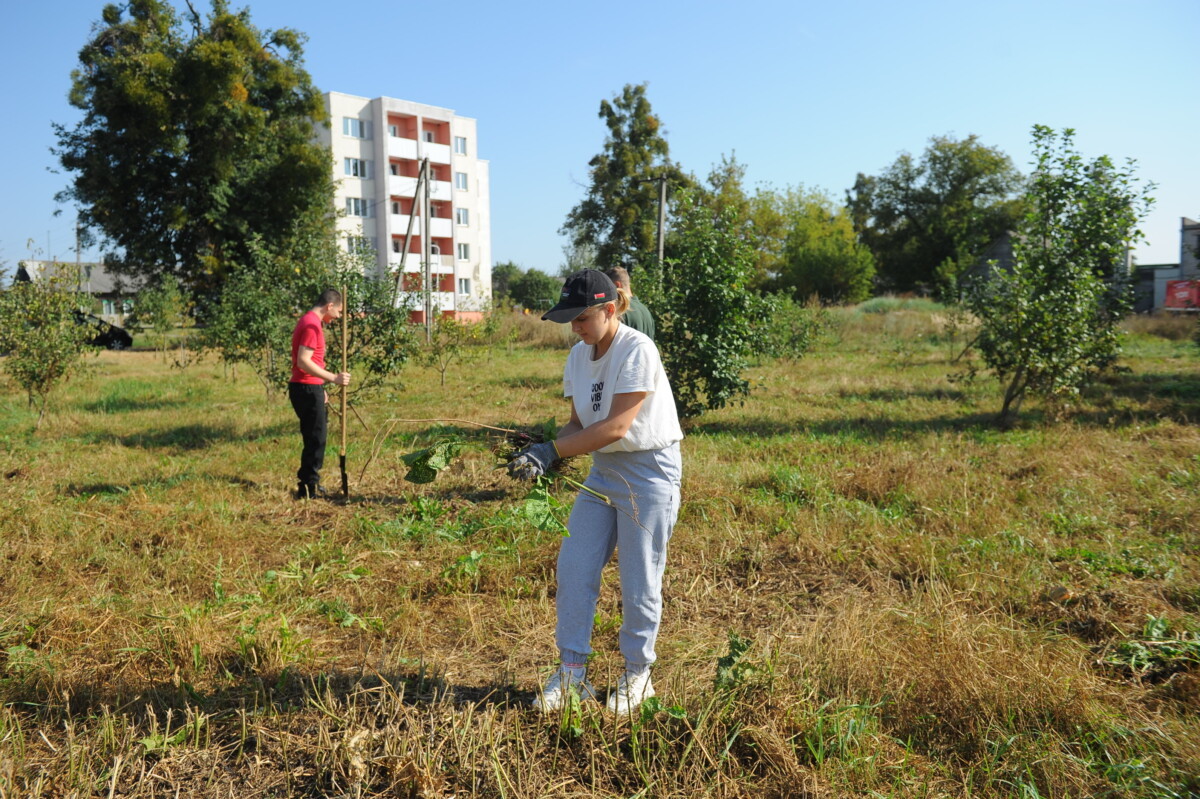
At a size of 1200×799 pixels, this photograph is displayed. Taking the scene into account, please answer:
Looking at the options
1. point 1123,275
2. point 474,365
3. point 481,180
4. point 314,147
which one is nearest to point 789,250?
point 481,180

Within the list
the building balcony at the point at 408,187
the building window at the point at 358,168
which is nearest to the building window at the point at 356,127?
the building window at the point at 358,168

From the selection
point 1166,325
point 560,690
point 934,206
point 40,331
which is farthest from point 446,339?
point 934,206

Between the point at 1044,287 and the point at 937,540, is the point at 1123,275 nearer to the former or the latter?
the point at 1044,287

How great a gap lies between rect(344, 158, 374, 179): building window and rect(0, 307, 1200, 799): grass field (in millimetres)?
41960

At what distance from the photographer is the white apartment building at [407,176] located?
4638cm

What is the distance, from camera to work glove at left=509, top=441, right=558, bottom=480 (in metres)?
3.08

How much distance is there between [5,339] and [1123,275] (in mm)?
15100

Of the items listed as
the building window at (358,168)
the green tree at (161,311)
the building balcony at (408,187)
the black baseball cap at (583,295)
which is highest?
the building window at (358,168)

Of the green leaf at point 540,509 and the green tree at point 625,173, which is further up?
the green tree at point 625,173

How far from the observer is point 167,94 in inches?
961

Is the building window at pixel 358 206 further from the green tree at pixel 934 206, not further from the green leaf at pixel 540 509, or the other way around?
the green leaf at pixel 540 509

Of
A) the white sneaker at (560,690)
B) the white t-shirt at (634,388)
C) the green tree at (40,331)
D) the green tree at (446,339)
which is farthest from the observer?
the green tree at (446,339)

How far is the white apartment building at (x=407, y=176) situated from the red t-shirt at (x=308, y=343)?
37.9 meters

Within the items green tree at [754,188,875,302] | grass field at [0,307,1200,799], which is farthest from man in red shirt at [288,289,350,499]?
green tree at [754,188,875,302]
